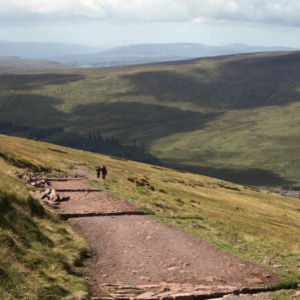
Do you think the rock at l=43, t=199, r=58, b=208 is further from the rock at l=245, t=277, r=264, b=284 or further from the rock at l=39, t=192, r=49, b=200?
the rock at l=245, t=277, r=264, b=284

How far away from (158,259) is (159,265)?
712 millimetres

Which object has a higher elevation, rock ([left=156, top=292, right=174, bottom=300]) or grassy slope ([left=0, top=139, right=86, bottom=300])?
grassy slope ([left=0, top=139, right=86, bottom=300])

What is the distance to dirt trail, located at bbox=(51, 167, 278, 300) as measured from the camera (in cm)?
1307

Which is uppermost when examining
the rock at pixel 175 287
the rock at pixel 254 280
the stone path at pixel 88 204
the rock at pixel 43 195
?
the rock at pixel 175 287

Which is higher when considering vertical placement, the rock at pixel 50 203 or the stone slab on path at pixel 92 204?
the rock at pixel 50 203

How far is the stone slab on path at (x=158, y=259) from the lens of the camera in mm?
14211

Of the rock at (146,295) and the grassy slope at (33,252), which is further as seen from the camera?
the rock at (146,295)

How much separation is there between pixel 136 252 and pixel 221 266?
12.2 ft

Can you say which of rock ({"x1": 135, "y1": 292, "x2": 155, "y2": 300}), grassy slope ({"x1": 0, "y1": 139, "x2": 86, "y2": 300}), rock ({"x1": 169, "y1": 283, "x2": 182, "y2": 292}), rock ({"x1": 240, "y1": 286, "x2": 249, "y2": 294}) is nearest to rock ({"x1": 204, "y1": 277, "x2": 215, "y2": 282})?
rock ({"x1": 240, "y1": 286, "x2": 249, "y2": 294})

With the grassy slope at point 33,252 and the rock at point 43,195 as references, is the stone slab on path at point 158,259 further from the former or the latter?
the rock at point 43,195

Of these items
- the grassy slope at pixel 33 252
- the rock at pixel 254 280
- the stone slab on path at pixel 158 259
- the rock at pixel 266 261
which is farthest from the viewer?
the rock at pixel 266 261

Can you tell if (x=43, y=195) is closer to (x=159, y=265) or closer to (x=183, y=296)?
(x=159, y=265)

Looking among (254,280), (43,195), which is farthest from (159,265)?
(43,195)

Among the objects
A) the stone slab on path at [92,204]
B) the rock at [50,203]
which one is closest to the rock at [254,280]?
the stone slab on path at [92,204]
